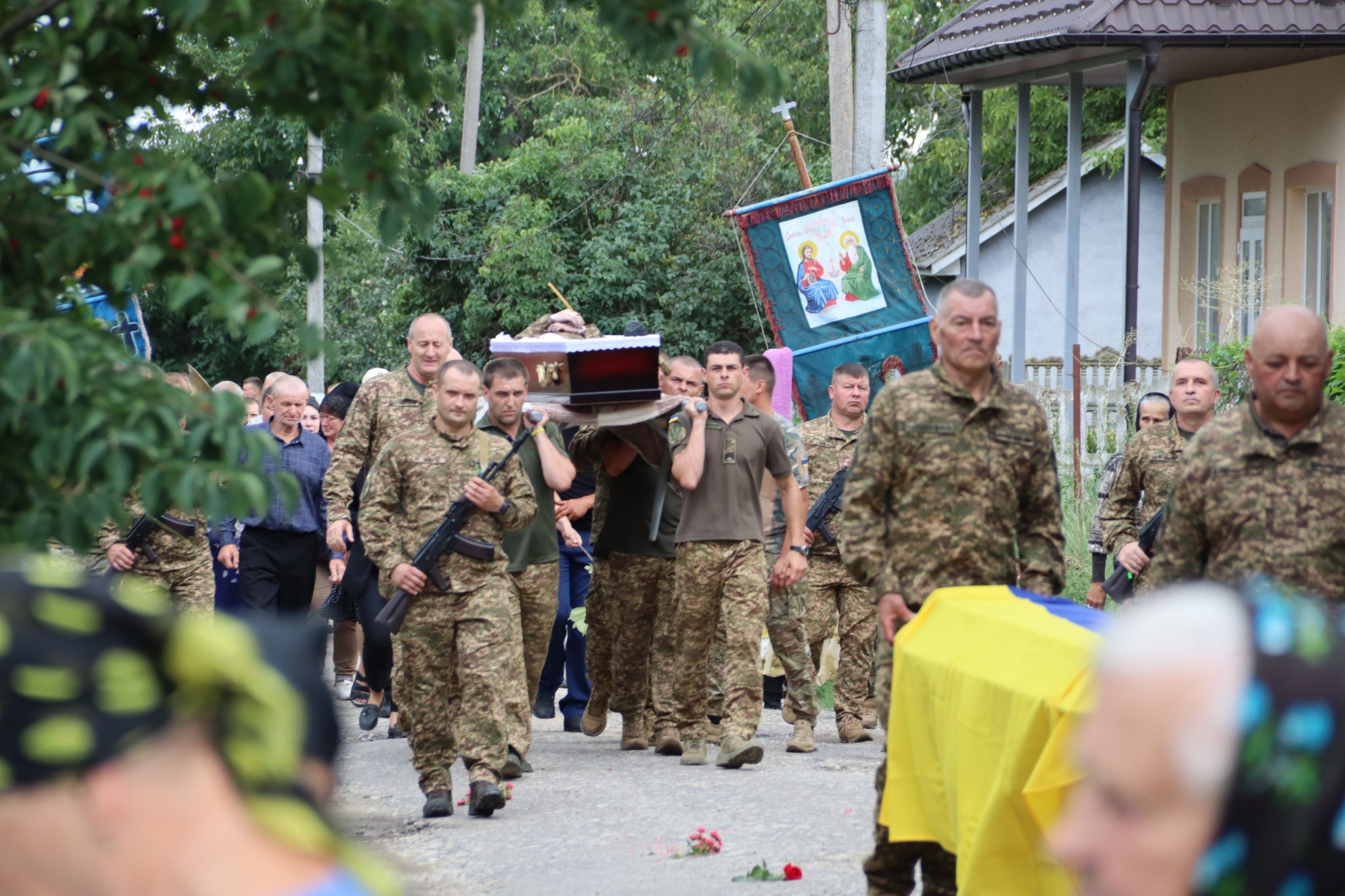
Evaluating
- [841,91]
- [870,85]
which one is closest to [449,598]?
[841,91]

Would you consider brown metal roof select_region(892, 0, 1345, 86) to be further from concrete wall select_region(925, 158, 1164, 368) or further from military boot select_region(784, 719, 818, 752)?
concrete wall select_region(925, 158, 1164, 368)

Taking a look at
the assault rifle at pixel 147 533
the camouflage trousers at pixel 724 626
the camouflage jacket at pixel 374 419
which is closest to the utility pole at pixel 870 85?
the camouflage trousers at pixel 724 626

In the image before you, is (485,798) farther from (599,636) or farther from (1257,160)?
(1257,160)

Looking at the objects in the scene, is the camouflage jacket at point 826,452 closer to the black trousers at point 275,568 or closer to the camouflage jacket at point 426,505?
the camouflage jacket at point 426,505

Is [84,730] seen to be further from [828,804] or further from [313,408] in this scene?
[313,408]

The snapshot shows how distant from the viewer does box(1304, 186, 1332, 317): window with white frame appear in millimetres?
16547

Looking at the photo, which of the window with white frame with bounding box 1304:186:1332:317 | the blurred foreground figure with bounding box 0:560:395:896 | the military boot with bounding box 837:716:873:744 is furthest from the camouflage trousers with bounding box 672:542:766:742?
the window with white frame with bounding box 1304:186:1332:317

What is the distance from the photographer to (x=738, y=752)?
9.59m

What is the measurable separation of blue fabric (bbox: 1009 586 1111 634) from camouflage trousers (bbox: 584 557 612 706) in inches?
200

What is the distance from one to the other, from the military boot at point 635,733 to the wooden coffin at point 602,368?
2.18m

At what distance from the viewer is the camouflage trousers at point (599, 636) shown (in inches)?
412

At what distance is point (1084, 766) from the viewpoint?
1462mm

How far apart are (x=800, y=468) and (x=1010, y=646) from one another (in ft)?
18.1

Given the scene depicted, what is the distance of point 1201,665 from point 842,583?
9561 mm
